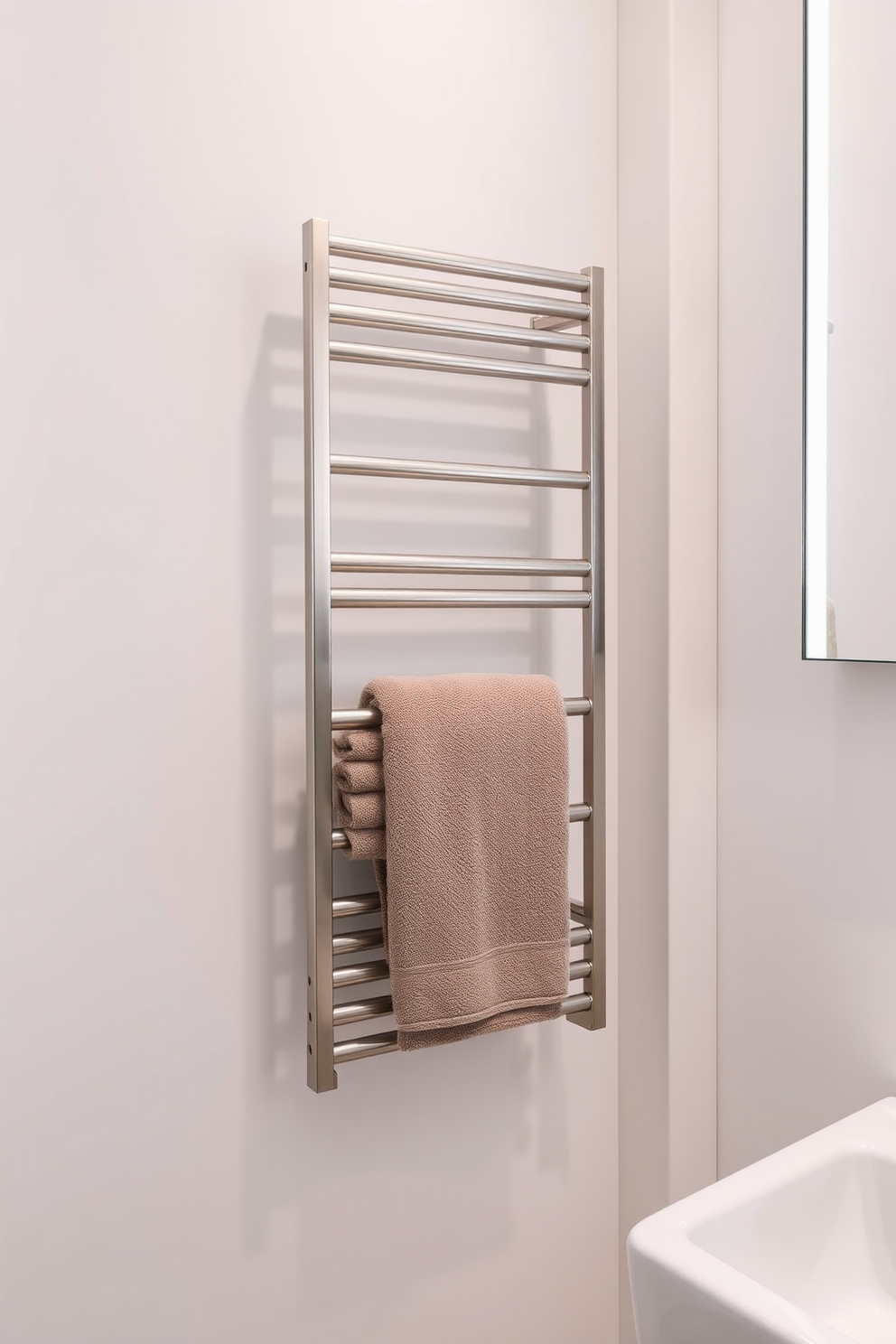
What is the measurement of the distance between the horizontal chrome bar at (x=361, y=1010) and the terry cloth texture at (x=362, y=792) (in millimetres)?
165

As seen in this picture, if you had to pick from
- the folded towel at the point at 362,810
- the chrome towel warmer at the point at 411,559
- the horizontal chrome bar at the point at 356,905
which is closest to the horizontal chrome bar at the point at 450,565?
the chrome towel warmer at the point at 411,559

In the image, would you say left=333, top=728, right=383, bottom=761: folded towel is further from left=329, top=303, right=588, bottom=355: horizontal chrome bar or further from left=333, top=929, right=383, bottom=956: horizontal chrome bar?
left=329, top=303, right=588, bottom=355: horizontal chrome bar

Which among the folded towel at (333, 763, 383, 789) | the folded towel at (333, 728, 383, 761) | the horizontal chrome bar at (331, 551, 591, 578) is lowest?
the folded towel at (333, 763, 383, 789)

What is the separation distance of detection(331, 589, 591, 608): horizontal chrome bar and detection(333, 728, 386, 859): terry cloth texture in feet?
0.46

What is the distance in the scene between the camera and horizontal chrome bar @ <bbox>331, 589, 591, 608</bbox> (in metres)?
1.08
